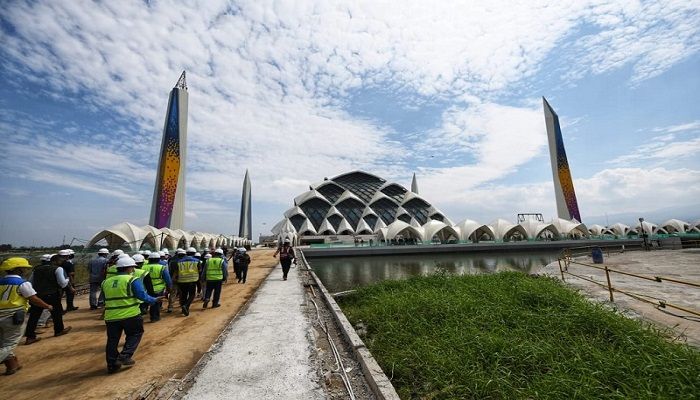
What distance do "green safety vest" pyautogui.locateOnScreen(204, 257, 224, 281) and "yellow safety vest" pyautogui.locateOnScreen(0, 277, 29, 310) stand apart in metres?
3.64

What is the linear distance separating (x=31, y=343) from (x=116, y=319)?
10.8 ft

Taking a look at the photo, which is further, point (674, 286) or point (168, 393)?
point (674, 286)

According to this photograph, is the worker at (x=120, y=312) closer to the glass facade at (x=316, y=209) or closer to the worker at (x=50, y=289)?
the worker at (x=50, y=289)

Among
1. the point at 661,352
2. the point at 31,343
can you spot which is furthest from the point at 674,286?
the point at 31,343

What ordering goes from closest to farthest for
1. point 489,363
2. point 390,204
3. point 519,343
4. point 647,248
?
1. point 489,363
2. point 519,343
3. point 647,248
4. point 390,204

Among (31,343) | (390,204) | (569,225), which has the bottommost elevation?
(31,343)

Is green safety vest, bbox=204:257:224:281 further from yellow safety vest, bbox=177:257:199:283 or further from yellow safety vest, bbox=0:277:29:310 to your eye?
yellow safety vest, bbox=0:277:29:310

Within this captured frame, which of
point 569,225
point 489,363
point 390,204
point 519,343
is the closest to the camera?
point 489,363

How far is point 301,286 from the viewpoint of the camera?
11.0m

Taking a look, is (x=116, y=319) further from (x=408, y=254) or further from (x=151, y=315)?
(x=408, y=254)

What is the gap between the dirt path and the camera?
3793mm

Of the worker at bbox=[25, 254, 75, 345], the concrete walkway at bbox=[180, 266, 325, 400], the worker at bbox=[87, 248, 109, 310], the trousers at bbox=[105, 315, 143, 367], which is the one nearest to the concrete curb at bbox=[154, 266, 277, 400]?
the concrete walkway at bbox=[180, 266, 325, 400]

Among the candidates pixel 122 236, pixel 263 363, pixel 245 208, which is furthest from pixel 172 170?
pixel 245 208

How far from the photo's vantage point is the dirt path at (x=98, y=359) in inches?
149
